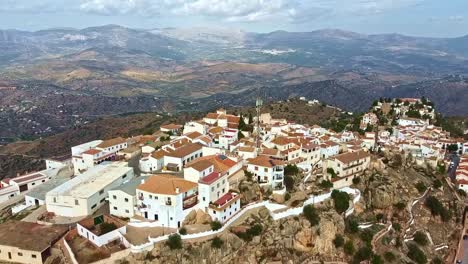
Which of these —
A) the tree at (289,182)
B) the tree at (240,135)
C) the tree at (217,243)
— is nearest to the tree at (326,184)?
the tree at (289,182)

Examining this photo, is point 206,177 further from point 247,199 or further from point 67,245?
point 67,245

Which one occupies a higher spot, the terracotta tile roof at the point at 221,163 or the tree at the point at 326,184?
the terracotta tile roof at the point at 221,163

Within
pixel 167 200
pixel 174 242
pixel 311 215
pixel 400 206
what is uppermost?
pixel 167 200

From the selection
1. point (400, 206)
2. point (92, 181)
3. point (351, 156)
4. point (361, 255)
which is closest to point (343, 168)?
point (351, 156)

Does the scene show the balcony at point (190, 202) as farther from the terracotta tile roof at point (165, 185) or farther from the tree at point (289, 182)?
the tree at point (289, 182)

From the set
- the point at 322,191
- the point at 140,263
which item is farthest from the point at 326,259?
the point at 140,263

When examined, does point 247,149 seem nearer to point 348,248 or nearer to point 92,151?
point 348,248
